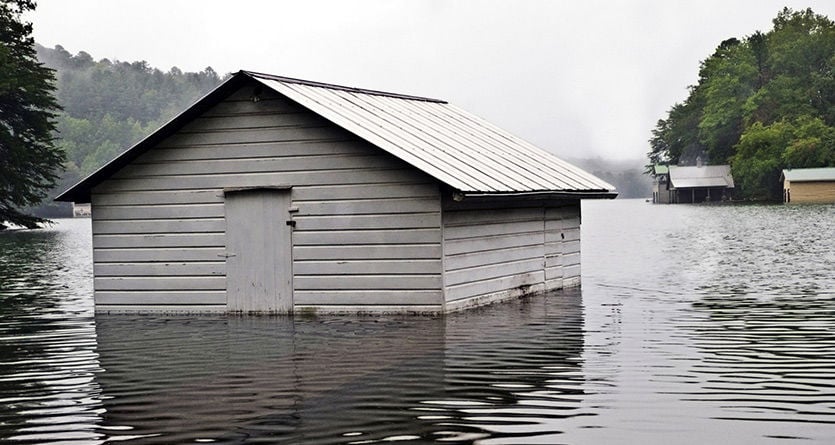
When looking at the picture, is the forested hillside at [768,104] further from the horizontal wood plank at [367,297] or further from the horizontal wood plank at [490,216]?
the horizontal wood plank at [367,297]

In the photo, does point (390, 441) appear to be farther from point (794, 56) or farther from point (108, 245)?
point (794, 56)

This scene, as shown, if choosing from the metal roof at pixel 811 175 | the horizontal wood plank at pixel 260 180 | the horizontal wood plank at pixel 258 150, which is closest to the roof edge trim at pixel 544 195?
the horizontal wood plank at pixel 260 180

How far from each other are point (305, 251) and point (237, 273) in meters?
1.30

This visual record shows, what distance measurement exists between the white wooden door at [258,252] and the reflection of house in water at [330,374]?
17.6 inches

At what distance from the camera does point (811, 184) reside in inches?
4668

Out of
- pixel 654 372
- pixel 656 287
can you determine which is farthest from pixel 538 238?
pixel 654 372

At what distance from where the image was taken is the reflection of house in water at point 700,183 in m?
145

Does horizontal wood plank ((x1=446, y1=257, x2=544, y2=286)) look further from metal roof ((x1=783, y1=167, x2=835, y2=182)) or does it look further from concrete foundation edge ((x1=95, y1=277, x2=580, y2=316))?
metal roof ((x1=783, y1=167, x2=835, y2=182))

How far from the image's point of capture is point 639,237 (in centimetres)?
5862

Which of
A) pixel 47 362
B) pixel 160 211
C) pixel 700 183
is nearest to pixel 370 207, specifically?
pixel 160 211

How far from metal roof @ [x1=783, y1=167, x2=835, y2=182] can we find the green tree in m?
71.0

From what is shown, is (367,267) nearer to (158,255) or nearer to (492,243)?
(492,243)

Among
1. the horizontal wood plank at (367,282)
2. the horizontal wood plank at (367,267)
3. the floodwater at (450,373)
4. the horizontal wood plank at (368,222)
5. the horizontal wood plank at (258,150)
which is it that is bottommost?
the floodwater at (450,373)

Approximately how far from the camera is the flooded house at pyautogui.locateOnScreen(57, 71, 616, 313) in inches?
798
